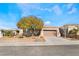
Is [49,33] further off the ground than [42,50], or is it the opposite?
[49,33]

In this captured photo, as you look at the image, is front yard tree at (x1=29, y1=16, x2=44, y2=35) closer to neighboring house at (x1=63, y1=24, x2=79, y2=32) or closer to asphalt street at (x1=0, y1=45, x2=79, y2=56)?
asphalt street at (x1=0, y1=45, x2=79, y2=56)

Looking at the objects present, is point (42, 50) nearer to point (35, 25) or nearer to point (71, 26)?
point (35, 25)

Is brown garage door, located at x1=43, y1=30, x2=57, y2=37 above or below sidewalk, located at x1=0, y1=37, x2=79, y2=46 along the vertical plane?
above

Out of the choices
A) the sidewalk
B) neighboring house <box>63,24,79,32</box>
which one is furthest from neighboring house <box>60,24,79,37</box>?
the sidewalk

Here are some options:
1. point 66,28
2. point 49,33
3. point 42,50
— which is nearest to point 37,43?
point 42,50

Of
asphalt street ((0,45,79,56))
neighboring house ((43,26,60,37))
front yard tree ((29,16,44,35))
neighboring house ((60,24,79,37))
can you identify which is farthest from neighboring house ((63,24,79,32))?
front yard tree ((29,16,44,35))

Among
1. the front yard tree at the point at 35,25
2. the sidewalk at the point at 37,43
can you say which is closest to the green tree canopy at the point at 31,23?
the front yard tree at the point at 35,25

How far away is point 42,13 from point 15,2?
47 cm

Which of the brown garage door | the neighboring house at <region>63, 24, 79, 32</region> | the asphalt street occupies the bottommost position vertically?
the asphalt street

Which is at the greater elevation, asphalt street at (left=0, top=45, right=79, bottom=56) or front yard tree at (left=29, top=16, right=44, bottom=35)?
front yard tree at (left=29, top=16, right=44, bottom=35)

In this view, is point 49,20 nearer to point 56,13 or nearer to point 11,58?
point 56,13

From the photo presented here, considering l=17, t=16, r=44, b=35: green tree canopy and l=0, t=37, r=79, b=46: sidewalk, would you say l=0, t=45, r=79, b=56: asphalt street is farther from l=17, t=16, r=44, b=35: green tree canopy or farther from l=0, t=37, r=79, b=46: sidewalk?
l=17, t=16, r=44, b=35: green tree canopy

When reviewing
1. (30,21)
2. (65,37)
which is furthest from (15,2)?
(65,37)

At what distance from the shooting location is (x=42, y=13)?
31.7 ft
